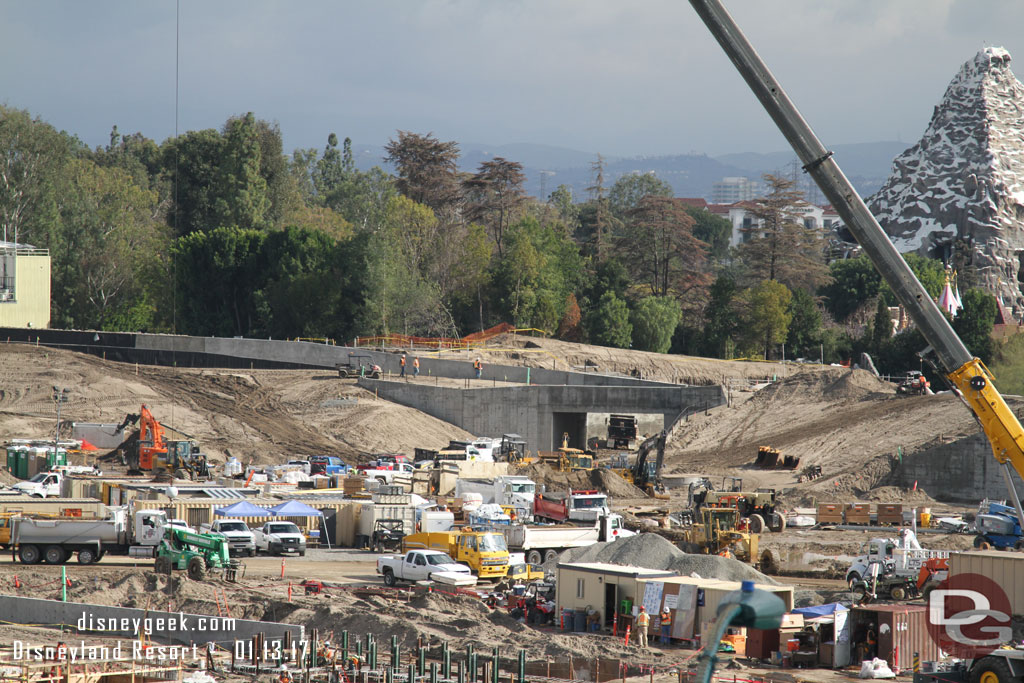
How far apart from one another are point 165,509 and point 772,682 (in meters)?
20.0

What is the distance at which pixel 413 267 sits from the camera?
8769 centimetres

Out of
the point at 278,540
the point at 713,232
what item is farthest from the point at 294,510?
the point at 713,232

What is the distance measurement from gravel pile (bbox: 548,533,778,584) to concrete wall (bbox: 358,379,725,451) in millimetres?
32315

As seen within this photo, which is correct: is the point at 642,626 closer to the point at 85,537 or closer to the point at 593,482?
the point at 85,537

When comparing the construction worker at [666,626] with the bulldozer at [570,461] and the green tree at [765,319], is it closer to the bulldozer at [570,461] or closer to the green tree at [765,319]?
the bulldozer at [570,461]

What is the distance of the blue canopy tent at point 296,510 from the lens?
122 ft

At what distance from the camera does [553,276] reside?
87188mm

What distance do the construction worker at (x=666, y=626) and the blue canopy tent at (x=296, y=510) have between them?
14970 mm

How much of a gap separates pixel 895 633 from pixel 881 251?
7150 millimetres

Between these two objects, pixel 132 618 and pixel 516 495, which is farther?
pixel 516 495

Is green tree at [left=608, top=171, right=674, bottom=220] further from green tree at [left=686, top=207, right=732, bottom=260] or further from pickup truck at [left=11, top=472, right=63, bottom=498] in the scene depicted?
pickup truck at [left=11, top=472, right=63, bottom=498]

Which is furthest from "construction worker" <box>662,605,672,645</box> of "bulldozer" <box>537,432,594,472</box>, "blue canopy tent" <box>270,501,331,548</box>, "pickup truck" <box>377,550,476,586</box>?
"bulldozer" <box>537,432,594,472</box>

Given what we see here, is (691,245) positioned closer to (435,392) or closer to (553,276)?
(553,276)

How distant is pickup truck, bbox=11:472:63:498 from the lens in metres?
40.5
